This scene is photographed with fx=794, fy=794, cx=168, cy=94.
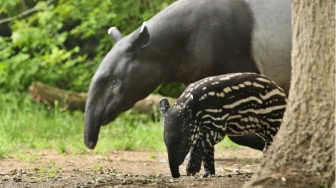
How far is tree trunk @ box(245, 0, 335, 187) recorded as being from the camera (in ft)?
13.6

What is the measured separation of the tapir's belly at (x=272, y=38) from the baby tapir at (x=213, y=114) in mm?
2169

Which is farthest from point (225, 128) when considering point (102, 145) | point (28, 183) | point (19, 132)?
point (19, 132)

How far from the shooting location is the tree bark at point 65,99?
466 inches

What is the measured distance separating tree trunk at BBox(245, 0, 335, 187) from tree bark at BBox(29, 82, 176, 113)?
7528 mm

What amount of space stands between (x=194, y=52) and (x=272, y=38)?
2.67ft

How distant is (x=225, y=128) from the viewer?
5582 millimetres

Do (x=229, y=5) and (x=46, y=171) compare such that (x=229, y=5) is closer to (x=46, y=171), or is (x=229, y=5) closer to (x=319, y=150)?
(x=46, y=171)

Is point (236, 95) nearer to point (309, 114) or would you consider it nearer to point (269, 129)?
point (269, 129)

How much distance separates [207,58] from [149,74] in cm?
63

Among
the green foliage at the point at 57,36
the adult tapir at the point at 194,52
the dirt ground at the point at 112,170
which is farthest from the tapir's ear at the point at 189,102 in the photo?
the green foliage at the point at 57,36

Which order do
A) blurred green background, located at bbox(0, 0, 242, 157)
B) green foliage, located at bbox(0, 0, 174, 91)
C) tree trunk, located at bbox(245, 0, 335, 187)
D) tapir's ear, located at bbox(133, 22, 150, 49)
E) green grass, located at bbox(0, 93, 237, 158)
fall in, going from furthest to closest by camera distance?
green foliage, located at bbox(0, 0, 174, 91) < blurred green background, located at bbox(0, 0, 242, 157) < green grass, located at bbox(0, 93, 237, 158) < tapir's ear, located at bbox(133, 22, 150, 49) < tree trunk, located at bbox(245, 0, 335, 187)

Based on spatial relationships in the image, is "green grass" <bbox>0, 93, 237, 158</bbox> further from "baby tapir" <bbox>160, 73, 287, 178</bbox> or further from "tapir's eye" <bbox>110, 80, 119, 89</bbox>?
"baby tapir" <bbox>160, 73, 287, 178</bbox>

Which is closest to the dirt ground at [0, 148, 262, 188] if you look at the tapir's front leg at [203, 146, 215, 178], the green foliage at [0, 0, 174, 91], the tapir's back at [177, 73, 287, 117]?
the tapir's front leg at [203, 146, 215, 178]

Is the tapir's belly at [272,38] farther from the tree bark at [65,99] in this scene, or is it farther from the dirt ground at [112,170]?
the tree bark at [65,99]
